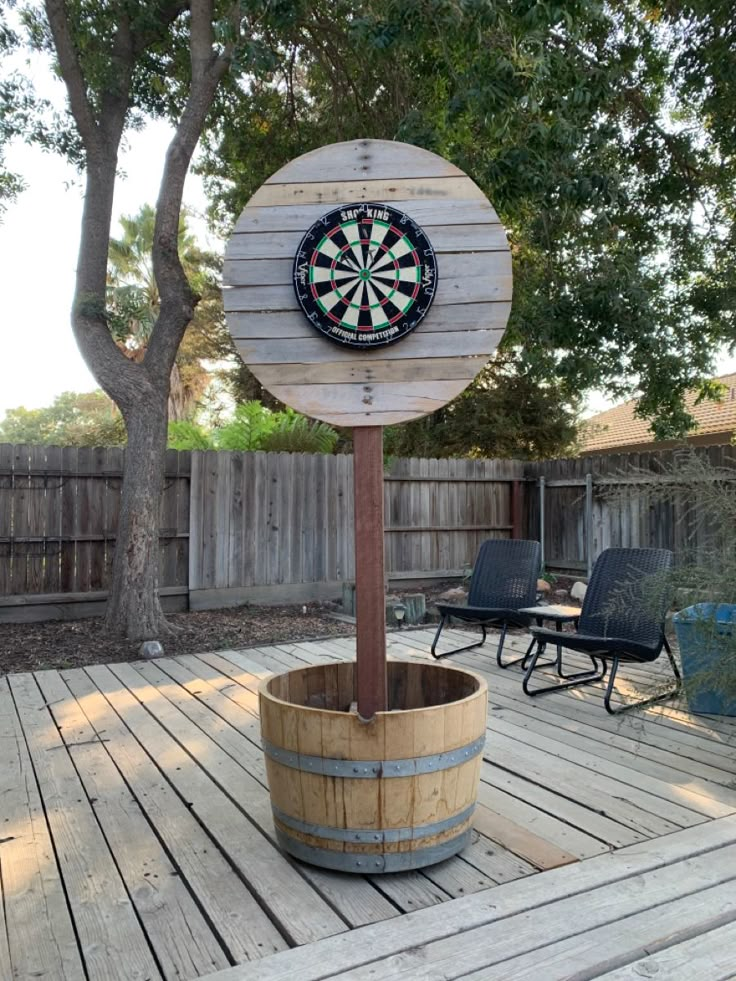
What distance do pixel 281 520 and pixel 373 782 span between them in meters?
6.52

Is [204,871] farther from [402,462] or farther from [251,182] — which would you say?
[251,182]

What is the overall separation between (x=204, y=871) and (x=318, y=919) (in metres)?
0.45

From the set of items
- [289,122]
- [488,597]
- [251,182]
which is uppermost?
[289,122]

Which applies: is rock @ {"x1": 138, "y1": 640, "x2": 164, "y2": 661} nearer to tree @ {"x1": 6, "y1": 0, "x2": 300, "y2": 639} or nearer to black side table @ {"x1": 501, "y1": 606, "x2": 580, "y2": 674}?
tree @ {"x1": 6, "y1": 0, "x2": 300, "y2": 639}

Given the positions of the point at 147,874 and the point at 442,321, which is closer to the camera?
the point at 147,874

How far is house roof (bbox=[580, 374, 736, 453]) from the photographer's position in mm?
16109

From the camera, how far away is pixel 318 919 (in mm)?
1928

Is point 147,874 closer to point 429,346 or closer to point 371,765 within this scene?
point 371,765

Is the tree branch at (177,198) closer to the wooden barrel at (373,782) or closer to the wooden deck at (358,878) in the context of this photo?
the wooden deck at (358,878)

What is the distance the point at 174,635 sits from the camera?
6.20 m

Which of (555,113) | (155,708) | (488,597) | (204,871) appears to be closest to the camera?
(204,871)

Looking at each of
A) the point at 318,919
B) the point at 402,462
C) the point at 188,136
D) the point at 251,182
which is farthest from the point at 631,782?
the point at 251,182

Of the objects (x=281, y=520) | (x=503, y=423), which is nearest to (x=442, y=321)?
(x=281, y=520)

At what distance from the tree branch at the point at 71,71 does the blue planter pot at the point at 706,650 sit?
6.59 metres
